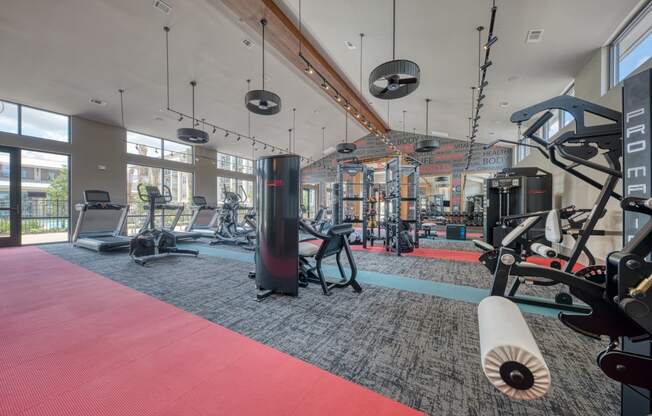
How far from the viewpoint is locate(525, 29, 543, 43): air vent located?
4129mm

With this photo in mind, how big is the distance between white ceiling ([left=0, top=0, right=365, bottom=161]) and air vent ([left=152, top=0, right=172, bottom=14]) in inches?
4.7

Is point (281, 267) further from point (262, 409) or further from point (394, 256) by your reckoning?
point (394, 256)

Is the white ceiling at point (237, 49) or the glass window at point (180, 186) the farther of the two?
the glass window at point (180, 186)

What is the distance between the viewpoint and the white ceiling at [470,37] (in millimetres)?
3816

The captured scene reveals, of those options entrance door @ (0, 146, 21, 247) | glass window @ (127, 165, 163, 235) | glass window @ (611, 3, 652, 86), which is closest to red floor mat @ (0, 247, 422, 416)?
glass window @ (611, 3, 652, 86)

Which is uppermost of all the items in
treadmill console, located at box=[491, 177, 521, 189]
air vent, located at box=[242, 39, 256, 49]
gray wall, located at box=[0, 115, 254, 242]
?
air vent, located at box=[242, 39, 256, 49]

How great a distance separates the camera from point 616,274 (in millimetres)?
1129

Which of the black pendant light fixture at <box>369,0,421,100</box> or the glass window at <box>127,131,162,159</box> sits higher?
the glass window at <box>127,131,162,159</box>

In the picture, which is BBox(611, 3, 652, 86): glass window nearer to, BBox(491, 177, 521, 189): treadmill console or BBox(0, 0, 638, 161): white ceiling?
BBox(0, 0, 638, 161): white ceiling

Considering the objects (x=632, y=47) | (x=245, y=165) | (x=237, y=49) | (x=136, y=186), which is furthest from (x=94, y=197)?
(x=632, y=47)

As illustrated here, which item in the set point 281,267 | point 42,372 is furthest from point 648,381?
point 42,372

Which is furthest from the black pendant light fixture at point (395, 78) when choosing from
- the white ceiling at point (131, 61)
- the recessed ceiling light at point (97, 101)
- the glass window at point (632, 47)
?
the recessed ceiling light at point (97, 101)

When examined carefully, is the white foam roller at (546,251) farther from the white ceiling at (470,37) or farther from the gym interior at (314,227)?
the white ceiling at (470,37)

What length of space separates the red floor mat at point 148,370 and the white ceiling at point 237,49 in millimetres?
4971
